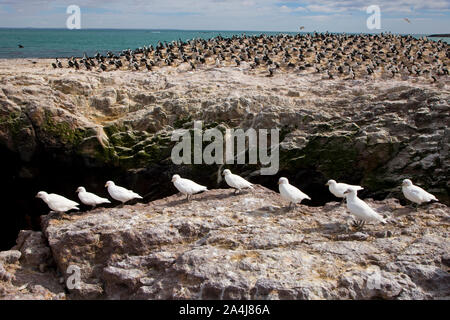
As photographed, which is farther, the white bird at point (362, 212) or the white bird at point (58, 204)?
the white bird at point (58, 204)

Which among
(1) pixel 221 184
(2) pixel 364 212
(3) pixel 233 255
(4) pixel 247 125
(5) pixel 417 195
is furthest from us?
(4) pixel 247 125

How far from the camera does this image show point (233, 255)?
26.9 ft

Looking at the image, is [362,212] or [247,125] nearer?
[362,212]

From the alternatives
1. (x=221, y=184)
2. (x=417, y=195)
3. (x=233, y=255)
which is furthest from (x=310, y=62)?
(x=233, y=255)

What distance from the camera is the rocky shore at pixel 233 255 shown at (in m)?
7.42

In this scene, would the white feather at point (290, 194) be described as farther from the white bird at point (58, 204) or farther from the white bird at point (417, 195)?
the white bird at point (58, 204)

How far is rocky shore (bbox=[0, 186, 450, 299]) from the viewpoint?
742 centimetres

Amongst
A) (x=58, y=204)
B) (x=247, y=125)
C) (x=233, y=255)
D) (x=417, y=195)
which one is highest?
(x=247, y=125)

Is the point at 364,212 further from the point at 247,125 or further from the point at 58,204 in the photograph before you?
the point at 247,125

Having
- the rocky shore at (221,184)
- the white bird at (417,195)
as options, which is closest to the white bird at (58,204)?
the rocky shore at (221,184)

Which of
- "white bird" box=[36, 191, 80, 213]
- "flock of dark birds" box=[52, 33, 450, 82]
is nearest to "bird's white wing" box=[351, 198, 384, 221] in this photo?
"white bird" box=[36, 191, 80, 213]

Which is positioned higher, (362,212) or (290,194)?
(290,194)
